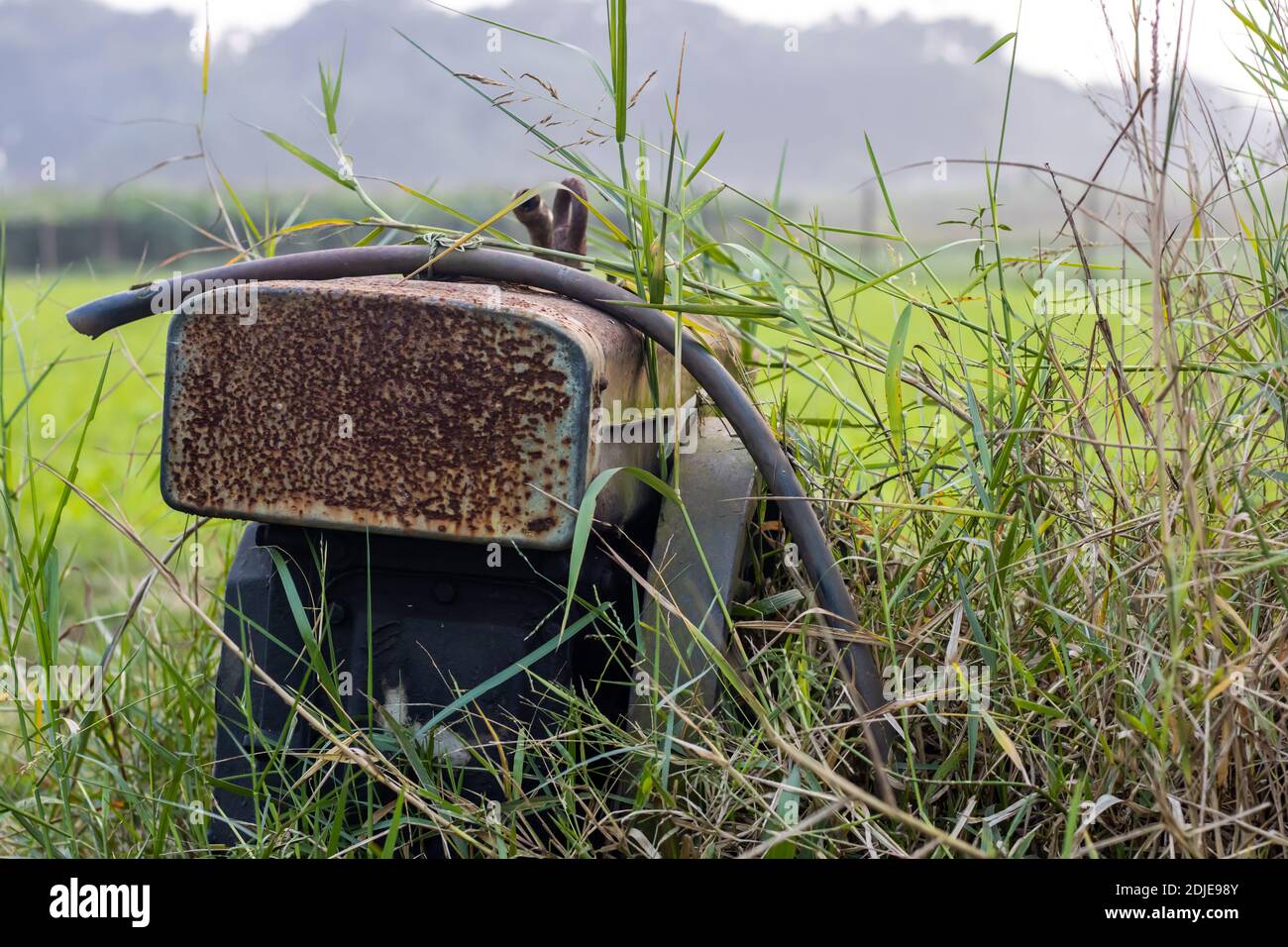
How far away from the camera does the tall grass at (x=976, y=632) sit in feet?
3.39

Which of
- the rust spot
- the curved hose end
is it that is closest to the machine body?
the rust spot

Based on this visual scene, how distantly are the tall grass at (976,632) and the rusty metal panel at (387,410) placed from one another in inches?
6.2

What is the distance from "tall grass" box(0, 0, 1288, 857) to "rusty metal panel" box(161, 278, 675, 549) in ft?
0.51

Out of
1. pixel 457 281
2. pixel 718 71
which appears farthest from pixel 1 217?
pixel 718 71

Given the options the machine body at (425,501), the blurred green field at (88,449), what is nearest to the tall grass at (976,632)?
the machine body at (425,501)

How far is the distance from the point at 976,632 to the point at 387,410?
2.34 ft

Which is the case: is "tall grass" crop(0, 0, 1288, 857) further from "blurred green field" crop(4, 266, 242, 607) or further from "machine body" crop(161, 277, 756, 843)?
"blurred green field" crop(4, 266, 242, 607)

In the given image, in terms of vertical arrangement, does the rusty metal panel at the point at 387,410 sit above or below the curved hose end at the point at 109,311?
below

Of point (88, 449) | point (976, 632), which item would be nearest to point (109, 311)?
point (976, 632)

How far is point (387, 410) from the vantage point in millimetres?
1101

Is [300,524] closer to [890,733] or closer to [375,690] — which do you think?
[375,690]

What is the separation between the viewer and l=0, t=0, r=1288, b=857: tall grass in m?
1.03

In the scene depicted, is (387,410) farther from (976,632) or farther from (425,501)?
(976,632)

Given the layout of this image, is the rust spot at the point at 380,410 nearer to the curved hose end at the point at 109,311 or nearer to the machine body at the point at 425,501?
the machine body at the point at 425,501
